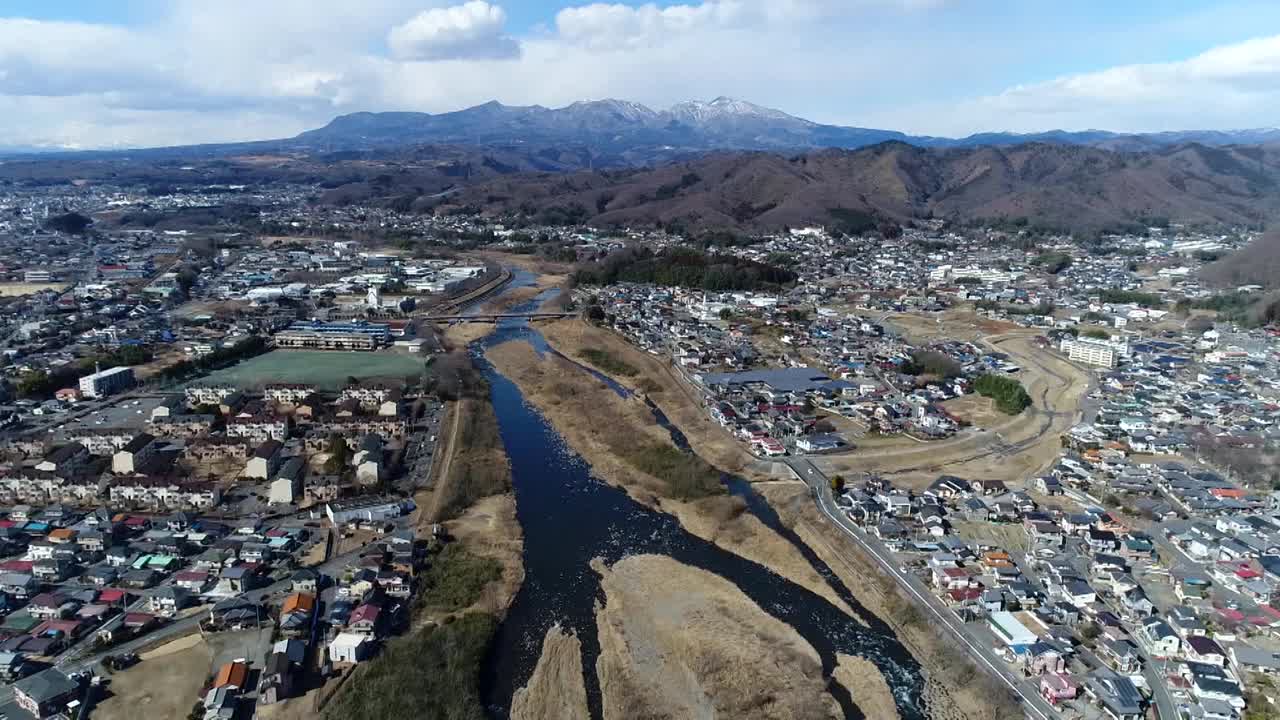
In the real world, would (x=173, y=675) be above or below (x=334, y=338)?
below

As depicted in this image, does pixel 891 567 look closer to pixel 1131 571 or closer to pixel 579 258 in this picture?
pixel 1131 571

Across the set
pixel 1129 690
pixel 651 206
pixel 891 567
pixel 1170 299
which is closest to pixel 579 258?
pixel 651 206

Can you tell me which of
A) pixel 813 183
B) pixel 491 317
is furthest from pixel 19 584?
pixel 813 183

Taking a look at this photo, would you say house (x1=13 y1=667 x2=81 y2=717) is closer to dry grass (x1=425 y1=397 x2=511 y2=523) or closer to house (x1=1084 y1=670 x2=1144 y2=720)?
dry grass (x1=425 y1=397 x2=511 y2=523)

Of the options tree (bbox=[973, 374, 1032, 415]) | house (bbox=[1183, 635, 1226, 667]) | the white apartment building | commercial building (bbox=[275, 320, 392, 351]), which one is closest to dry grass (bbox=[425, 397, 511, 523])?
commercial building (bbox=[275, 320, 392, 351])

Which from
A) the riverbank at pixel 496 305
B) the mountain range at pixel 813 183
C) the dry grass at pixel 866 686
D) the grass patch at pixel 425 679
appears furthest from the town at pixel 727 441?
the mountain range at pixel 813 183

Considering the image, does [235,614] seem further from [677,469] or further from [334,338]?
[334,338]

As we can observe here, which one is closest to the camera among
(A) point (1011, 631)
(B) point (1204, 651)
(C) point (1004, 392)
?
(B) point (1204, 651)
